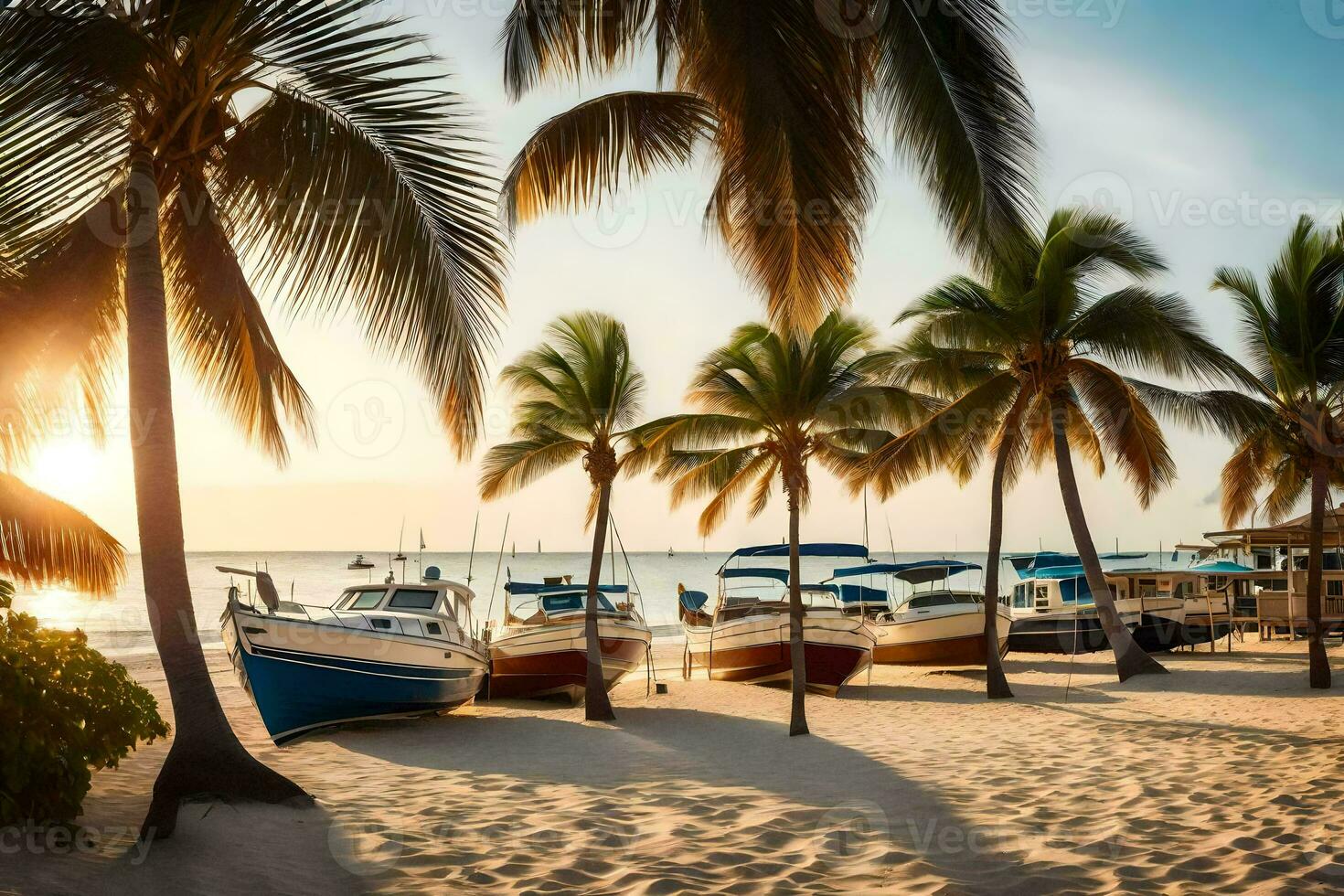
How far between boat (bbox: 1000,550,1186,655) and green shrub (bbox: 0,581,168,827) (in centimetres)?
2063

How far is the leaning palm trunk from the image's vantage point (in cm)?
1312

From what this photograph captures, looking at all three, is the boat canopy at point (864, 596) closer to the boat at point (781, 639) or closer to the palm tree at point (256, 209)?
the boat at point (781, 639)

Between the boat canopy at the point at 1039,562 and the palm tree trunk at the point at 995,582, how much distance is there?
1156 cm

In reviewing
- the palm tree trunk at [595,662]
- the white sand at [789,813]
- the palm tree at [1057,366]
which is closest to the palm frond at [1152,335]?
the palm tree at [1057,366]

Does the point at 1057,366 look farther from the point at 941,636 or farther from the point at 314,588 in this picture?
the point at 314,588

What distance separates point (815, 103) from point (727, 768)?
7.11 meters

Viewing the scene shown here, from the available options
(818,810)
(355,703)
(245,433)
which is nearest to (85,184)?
(245,433)

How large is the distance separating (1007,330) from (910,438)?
9.05ft

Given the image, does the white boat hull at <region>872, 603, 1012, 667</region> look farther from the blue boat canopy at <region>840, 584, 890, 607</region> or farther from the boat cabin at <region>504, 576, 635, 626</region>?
the boat cabin at <region>504, 576, 635, 626</region>

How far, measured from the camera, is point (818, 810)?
7312 mm

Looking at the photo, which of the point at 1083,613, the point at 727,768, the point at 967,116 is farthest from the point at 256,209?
the point at 1083,613

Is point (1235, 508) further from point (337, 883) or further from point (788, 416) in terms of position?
point (337, 883)

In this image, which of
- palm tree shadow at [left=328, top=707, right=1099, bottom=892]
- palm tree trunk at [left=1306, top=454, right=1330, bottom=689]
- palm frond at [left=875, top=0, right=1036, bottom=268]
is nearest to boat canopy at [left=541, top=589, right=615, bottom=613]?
palm tree shadow at [left=328, top=707, right=1099, bottom=892]

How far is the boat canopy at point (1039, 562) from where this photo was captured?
29.0m
